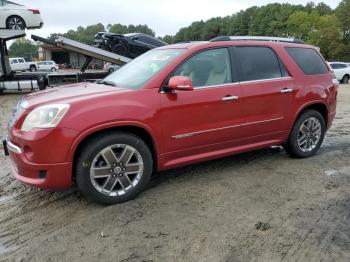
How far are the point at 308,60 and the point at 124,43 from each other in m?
11.6

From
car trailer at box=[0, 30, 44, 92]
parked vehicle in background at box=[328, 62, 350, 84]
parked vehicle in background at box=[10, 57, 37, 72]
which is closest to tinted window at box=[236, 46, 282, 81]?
car trailer at box=[0, 30, 44, 92]

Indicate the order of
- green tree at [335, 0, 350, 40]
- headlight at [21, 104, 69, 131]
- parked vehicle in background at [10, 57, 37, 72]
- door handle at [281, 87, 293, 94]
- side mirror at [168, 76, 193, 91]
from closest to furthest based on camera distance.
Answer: headlight at [21, 104, 69, 131] < side mirror at [168, 76, 193, 91] < door handle at [281, 87, 293, 94] < parked vehicle in background at [10, 57, 37, 72] < green tree at [335, 0, 350, 40]

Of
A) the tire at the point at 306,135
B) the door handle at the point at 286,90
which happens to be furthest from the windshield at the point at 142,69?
the tire at the point at 306,135

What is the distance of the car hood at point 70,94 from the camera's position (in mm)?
4102

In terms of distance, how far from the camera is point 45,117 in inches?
154

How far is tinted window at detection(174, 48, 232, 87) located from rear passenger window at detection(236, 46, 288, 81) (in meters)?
0.24

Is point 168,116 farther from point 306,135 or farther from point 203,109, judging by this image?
point 306,135

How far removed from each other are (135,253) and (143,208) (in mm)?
887

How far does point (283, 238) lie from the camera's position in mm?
3512

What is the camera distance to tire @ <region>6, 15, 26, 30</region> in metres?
16.8

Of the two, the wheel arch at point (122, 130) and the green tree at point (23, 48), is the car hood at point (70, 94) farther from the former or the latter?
the green tree at point (23, 48)

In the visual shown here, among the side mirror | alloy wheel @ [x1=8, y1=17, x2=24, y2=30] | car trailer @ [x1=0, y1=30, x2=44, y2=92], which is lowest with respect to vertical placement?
car trailer @ [x1=0, y1=30, x2=44, y2=92]

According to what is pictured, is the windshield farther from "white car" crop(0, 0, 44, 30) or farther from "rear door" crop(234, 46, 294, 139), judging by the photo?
"white car" crop(0, 0, 44, 30)

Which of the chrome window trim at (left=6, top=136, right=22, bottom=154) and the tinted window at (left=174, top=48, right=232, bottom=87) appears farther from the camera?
the tinted window at (left=174, top=48, right=232, bottom=87)
